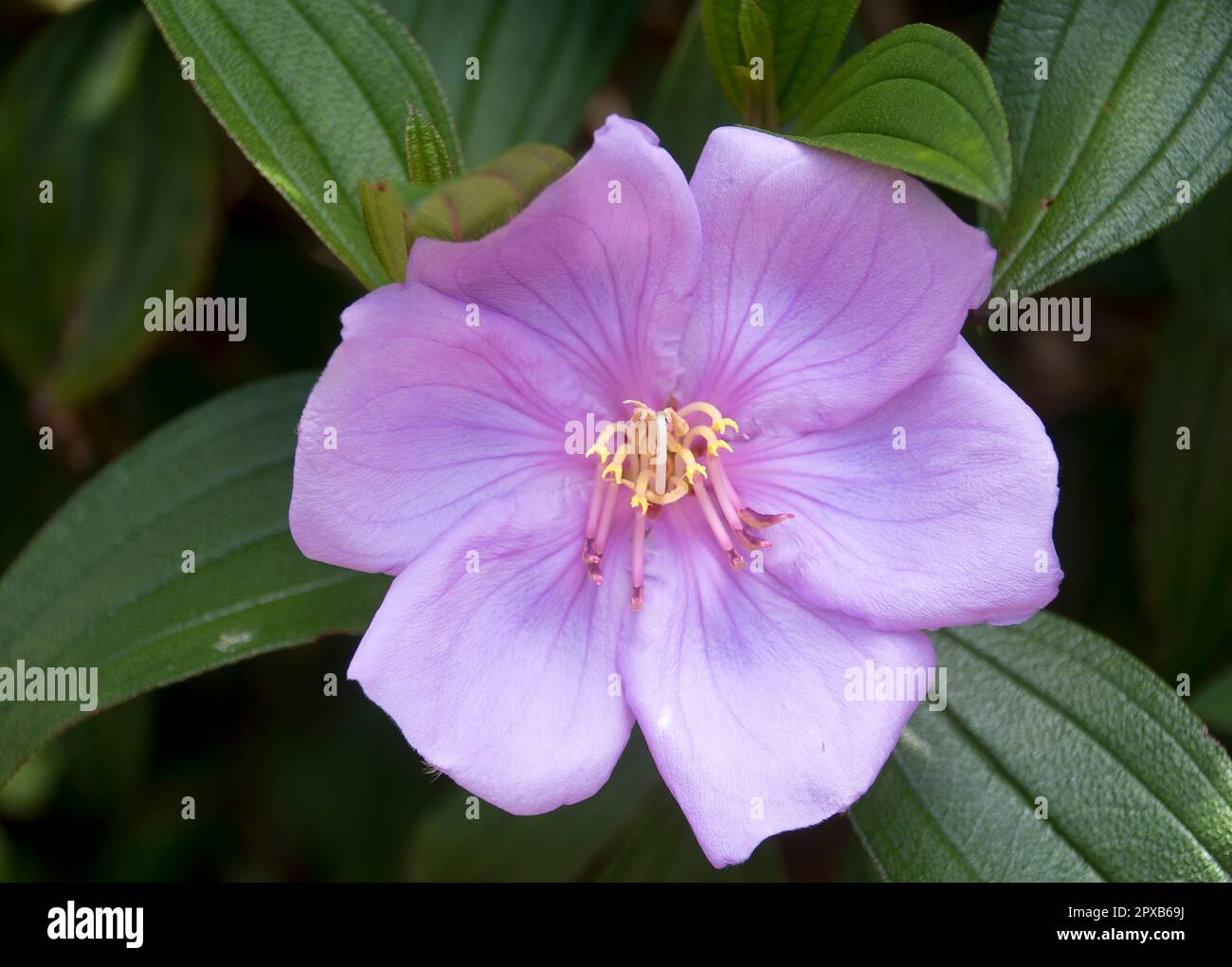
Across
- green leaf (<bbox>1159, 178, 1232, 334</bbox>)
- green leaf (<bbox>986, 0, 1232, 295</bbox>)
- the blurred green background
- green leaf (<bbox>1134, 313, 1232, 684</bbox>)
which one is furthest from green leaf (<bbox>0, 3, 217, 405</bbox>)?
green leaf (<bbox>1134, 313, 1232, 684</bbox>)

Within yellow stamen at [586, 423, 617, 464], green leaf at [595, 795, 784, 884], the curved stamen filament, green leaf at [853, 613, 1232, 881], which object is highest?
yellow stamen at [586, 423, 617, 464]

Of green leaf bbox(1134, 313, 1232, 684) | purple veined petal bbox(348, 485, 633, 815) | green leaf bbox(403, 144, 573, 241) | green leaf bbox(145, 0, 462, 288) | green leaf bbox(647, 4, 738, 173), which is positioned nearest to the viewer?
green leaf bbox(403, 144, 573, 241)

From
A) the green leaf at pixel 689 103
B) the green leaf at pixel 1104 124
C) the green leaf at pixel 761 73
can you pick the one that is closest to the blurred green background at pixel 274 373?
the green leaf at pixel 689 103

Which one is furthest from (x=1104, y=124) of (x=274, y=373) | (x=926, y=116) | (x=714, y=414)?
(x=274, y=373)

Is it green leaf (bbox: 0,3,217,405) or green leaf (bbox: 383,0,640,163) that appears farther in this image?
green leaf (bbox: 0,3,217,405)

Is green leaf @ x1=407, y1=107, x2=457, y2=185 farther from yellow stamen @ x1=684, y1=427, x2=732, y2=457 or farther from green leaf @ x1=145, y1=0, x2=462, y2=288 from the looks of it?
yellow stamen @ x1=684, y1=427, x2=732, y2=457

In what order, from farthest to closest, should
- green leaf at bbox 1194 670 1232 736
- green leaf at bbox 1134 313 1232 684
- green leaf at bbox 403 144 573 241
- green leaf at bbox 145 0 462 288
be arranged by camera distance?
green leaf at bbox 1134 313 1232 684
green leaf at bbox 1194 670 1232 736
green leaf at bbox 145 0 462 288
green leaf at bbox 403 144 573 241

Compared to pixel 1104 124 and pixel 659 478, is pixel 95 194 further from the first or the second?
pixel 1104 124
